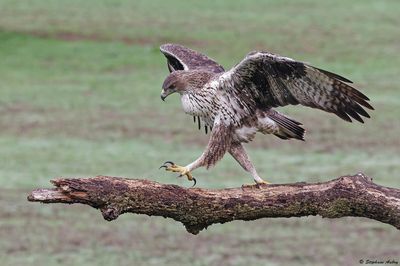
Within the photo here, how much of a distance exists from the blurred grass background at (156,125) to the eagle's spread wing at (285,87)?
4939mm

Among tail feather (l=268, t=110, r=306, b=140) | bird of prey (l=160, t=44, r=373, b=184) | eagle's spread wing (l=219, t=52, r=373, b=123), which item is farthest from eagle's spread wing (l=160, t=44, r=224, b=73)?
tail feather (l=268, t=110, r=306, b=140)

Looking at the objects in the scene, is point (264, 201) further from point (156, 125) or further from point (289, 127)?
point (156, 125)

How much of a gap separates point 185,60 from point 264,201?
6.78 feet

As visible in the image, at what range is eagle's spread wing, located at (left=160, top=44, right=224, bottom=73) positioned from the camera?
348 inches

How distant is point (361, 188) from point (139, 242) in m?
6.68

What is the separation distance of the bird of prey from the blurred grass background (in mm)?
4870

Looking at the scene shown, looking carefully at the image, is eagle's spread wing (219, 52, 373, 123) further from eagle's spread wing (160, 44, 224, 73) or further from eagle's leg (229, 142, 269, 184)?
eagle's spread wing (160, 44, 224, 73)

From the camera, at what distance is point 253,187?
7.25 meters

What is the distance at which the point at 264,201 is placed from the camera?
714cm

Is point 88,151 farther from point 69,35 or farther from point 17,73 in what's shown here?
point 69,35

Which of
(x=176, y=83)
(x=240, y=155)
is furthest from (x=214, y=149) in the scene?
(x=176, y=83)

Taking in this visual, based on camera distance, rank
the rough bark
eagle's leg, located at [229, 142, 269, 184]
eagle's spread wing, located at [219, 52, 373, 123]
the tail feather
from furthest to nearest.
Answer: the tail feather, eagle's leg, located at [229, 142, 269, 184], eagle's spread wing, located at [219, 52, 373, 123], the rough bark

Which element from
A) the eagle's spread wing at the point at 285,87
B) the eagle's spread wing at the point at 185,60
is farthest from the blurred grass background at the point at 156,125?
the eagle's spread wing at the point at 285,87

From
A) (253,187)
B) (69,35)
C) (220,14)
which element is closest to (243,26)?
(220,14)
